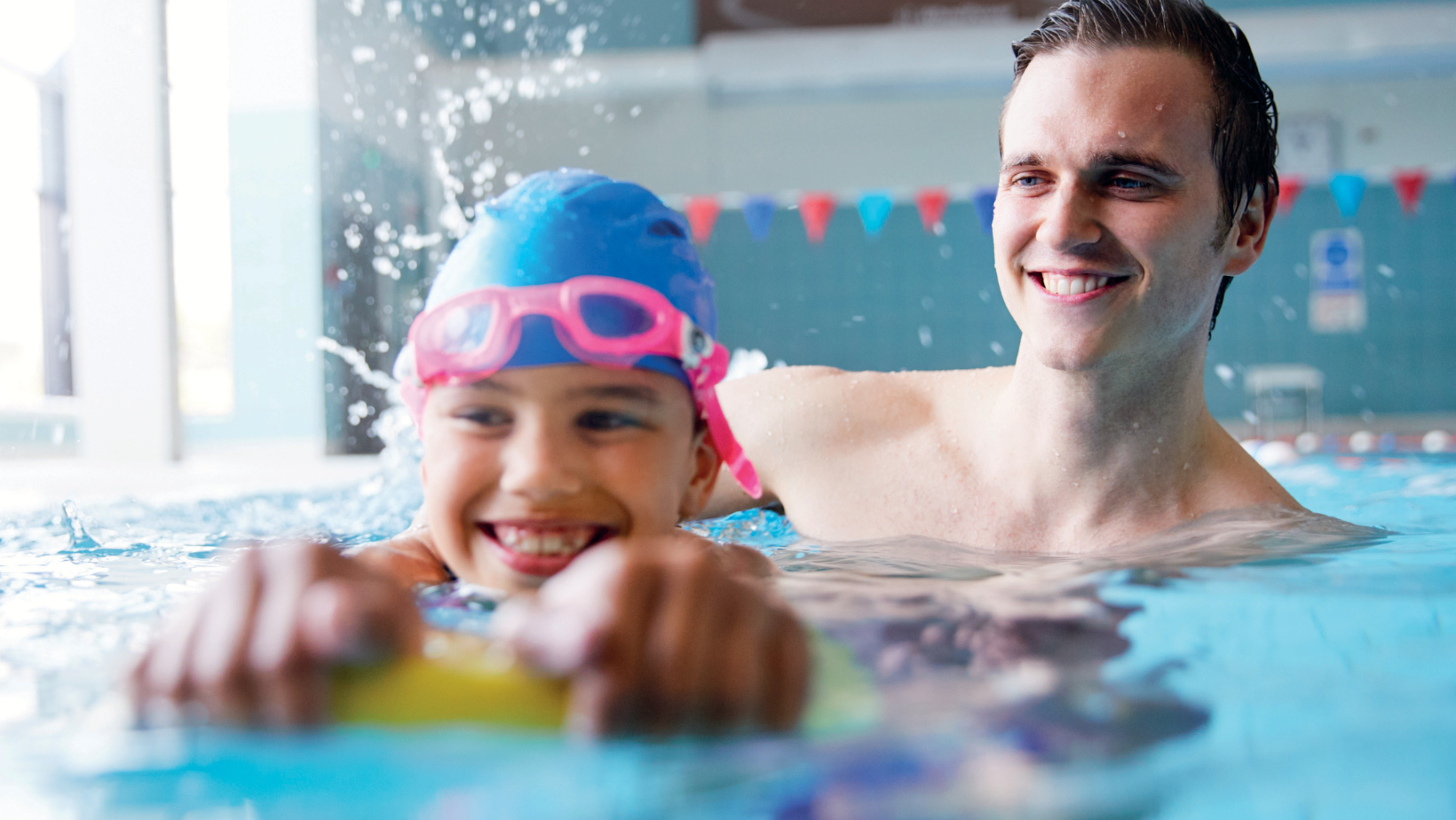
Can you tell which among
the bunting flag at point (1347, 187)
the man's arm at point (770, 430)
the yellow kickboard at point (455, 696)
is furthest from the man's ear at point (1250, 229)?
the bunting flag at point (1347, 187)

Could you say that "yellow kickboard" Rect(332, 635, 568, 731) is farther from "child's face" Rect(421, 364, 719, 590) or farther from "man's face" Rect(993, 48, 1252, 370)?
"man's face" Rect(993, 48, 1252, 370)

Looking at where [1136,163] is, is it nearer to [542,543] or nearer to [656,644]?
[542,543]

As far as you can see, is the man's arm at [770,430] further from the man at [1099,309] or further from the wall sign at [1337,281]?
the wall sign at [1337,281]

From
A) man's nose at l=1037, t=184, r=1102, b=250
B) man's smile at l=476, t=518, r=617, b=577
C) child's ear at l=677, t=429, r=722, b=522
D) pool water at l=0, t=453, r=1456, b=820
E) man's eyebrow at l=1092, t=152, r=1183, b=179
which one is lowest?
Answer: pool water at l=0, t=453, r=1456, b=820

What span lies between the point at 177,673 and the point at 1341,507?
3951mm

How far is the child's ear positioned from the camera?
2144 mm

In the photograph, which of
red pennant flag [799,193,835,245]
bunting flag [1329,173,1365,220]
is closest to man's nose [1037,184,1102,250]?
bunting flag [1329,173,1365,220]

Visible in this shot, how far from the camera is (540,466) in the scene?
171 cm

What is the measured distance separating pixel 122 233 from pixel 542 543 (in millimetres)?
7685

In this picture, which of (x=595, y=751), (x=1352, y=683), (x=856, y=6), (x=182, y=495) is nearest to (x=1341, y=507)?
(x=1352, y=683)

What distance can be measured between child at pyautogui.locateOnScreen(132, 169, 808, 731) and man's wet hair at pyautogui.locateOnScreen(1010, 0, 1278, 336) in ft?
3.67

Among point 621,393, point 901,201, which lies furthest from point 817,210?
point 621,393

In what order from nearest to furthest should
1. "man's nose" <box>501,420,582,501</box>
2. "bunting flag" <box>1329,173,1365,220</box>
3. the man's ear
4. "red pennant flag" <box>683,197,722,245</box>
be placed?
"man's nose" <box>501,420,582,501</box> < the man's ear < "bunting flag" <box>1329,173,1365,220</box> < "red pennant flag" <box>683,197,722,245</box>

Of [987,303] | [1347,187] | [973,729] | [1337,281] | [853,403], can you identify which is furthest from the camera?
[987,303]
